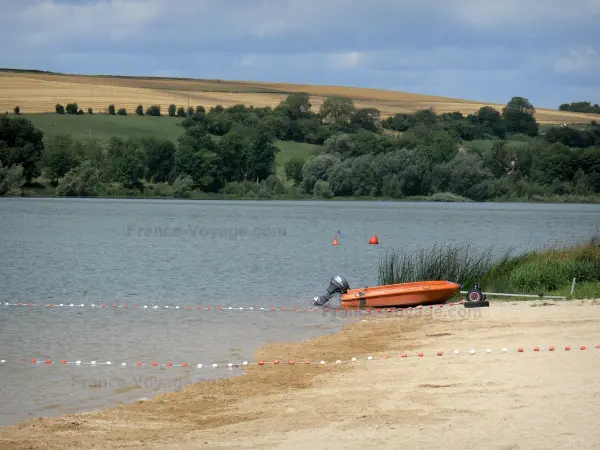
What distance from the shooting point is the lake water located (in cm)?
2034

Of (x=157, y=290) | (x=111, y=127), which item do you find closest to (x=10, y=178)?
(x=111, y=127)

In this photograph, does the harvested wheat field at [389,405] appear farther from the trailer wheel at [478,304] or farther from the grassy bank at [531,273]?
the grassy bank at [531,273]

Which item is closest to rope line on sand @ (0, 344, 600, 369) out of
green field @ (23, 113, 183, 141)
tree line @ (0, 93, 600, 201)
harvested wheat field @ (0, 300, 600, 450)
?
harvested wheat field @ (0, 300, 600, 450)

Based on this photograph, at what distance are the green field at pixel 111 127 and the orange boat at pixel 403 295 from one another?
150222mm

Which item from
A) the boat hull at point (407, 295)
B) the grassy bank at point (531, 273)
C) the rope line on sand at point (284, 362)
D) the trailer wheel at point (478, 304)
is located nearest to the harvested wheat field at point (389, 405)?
the rope line on sand at point (284, 362)

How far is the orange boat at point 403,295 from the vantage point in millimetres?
29688

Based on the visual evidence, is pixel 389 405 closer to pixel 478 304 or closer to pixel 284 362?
pixel 284 362

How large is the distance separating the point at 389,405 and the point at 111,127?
17848 centimetres

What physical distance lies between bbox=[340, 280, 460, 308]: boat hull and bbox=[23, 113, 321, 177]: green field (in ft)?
493

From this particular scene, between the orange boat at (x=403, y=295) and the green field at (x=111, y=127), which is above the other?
the green field at (x=111, y=127)

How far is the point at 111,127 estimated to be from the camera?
188500mm

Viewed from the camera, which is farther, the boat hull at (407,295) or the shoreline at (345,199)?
the shoreline at (345,199)

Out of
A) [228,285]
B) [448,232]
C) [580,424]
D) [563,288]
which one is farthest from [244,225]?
[580,424]

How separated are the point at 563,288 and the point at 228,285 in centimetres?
Result: 1678
